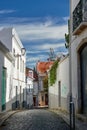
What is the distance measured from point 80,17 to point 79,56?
263 cm

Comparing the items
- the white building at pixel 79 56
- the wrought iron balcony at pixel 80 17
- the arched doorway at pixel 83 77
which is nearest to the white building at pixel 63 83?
the white building at pixel 79 56

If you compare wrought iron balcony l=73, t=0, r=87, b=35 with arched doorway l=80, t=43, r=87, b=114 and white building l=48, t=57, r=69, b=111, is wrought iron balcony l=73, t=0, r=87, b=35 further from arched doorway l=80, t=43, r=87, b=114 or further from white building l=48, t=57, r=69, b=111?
white building l=48, t=57, r=69, b=111

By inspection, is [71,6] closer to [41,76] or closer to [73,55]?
[73,55]

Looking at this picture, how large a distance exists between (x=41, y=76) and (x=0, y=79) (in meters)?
51.1

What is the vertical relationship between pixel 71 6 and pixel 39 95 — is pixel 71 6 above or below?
above

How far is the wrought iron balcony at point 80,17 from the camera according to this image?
51.4 ft

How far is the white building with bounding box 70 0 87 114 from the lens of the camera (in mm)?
16688

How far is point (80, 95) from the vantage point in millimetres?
18141

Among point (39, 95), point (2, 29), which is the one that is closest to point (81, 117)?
point (2, 29)

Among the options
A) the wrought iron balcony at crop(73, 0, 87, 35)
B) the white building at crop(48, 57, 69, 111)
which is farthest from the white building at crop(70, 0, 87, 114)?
the white building at crop(48, 57, 69, 111)

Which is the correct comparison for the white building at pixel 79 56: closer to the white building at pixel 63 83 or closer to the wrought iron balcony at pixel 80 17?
the wrought iron balcony at pixel 80 17

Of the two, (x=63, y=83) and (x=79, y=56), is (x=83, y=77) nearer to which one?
(x=79, y=56)

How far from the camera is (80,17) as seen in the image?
649 inches

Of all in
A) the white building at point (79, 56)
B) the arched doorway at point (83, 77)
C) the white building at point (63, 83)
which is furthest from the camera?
the white building at point (63, 83)
